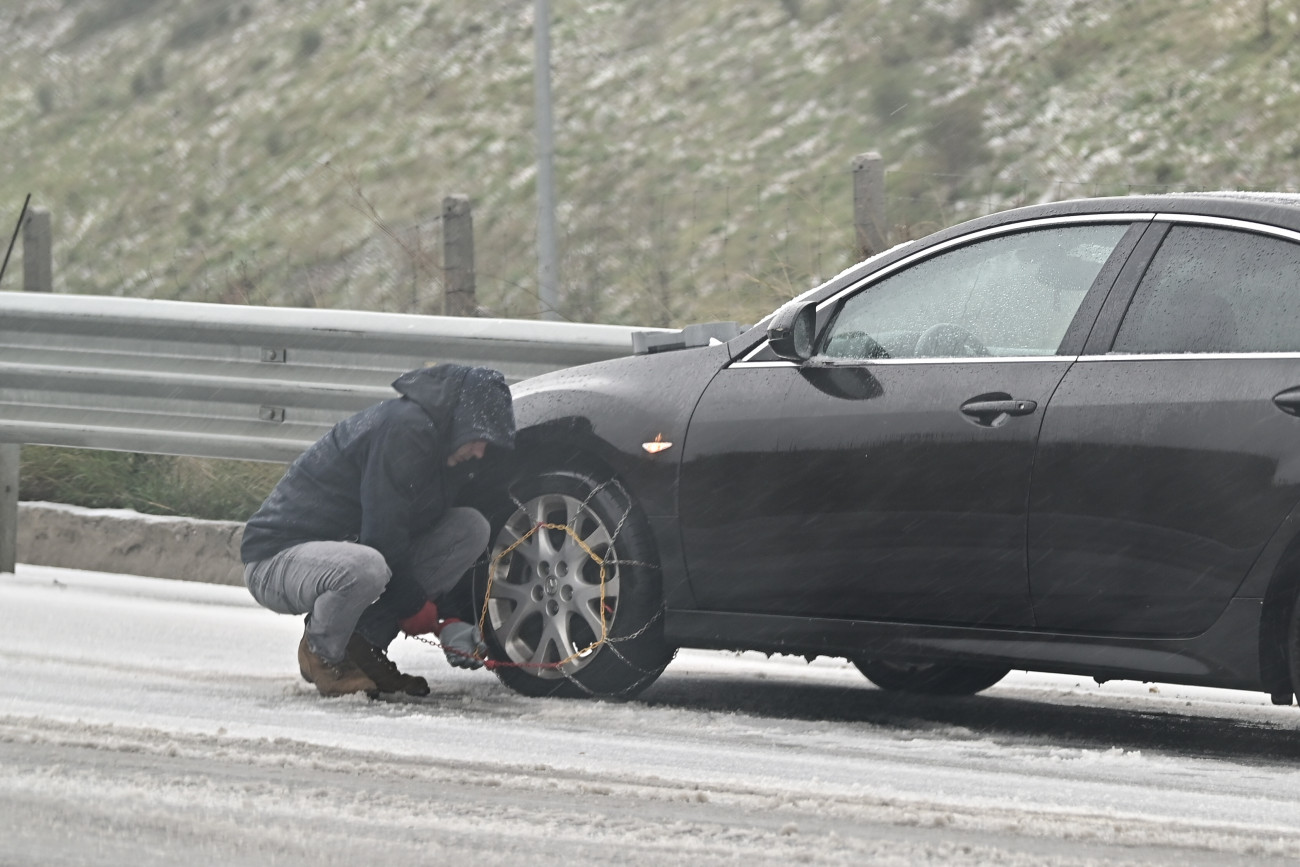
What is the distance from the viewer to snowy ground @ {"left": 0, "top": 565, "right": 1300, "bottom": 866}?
14.5ft

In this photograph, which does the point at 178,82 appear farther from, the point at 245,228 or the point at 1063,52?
the point at 1063,52

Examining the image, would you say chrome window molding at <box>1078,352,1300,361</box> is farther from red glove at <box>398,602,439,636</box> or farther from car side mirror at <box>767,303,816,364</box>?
red glove at <box>398,602,439,636</box>

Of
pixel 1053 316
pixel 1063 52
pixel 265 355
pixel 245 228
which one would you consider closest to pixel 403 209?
pixel 245 228

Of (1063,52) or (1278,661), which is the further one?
(1063,52)

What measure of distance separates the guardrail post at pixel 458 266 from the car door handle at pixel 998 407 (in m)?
5.97

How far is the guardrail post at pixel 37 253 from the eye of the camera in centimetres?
1015

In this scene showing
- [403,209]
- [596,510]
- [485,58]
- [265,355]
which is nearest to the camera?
[596,510]

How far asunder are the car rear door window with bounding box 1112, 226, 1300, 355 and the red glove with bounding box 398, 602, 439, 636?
7.85 ft

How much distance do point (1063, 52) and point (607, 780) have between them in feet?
105

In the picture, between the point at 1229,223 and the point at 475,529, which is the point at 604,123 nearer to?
Result: the point at 475,529

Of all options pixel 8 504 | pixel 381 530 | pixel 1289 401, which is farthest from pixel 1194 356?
pixel 8 504

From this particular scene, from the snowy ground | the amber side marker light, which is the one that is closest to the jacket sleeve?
the snowy ground

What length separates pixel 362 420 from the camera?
21.3 feet

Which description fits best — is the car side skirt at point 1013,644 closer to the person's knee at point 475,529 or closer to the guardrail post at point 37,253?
the person's knee at point 475,529
